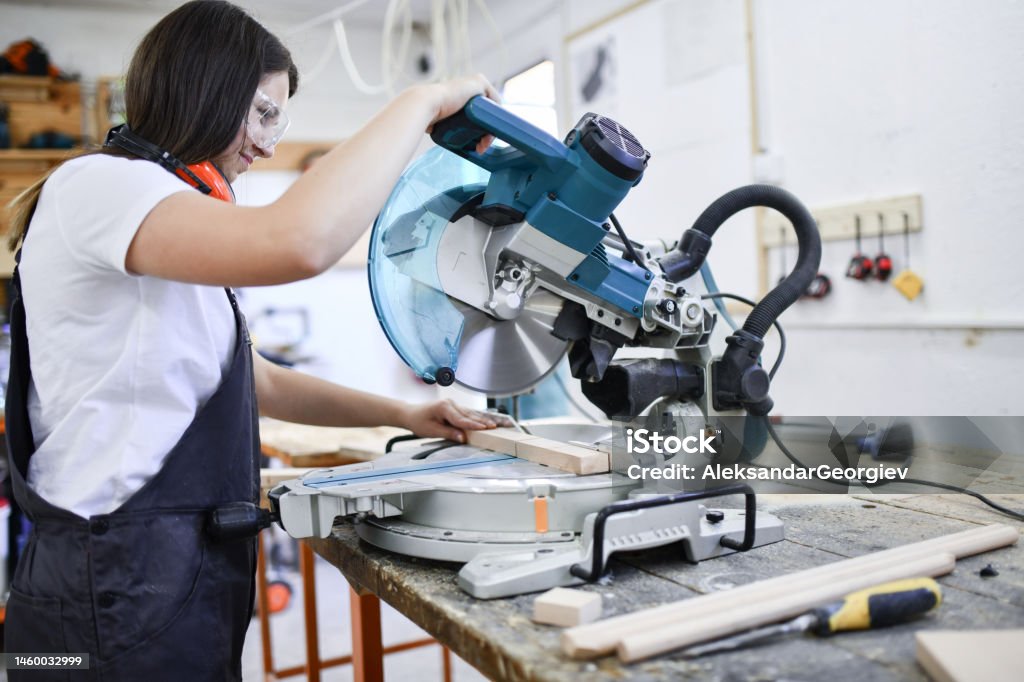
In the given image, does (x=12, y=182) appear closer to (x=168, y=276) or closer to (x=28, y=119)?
(x=28, y=119)

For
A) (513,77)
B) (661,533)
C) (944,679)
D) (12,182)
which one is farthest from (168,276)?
(12,182)

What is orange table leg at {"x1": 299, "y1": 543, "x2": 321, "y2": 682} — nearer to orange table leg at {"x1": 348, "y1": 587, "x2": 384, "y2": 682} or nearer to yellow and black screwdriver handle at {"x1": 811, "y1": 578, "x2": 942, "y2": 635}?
orange table leg at {"x1": 348, "y1": 587, "x2": 384, "y2": 682}

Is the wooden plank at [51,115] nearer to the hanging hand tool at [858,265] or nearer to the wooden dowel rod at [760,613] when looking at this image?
the hanging hand tool at [858,265]

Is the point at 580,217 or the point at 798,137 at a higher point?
the point at 798,137

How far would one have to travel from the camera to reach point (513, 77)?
4422mm

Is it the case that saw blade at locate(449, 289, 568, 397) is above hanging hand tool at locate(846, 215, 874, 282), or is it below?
below

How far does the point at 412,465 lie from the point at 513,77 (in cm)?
371

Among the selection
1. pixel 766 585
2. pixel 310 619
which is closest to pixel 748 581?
pixel 766 585

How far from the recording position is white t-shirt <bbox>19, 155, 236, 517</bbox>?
899mm

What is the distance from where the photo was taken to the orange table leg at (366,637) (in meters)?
1.44

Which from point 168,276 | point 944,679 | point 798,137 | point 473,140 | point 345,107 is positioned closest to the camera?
point 944,679

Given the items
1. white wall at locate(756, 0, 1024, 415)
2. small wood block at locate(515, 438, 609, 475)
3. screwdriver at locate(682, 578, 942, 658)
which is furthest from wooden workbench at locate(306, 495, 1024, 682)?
white wall at locate(756, 0, 1024, 415)

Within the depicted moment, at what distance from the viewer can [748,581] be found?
85 centimetres

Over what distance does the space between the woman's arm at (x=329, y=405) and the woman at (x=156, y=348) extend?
1.07 feet
